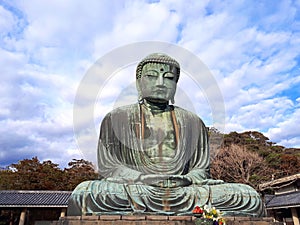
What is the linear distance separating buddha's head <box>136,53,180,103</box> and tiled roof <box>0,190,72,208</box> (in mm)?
11242

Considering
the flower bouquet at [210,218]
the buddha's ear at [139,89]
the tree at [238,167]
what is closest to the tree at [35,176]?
the tree at [238,167]

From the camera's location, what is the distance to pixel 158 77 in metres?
6.71

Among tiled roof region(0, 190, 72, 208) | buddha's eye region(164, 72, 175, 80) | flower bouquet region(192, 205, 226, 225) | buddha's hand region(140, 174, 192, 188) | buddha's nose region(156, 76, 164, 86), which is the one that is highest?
buddha's eye region(164, 72, 175, 80)

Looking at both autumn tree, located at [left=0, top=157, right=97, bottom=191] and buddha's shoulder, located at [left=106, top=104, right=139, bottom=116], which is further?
autumn tree, located at [left=0, top=157, right=97, bottom=191]

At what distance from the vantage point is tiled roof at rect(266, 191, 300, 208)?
1427 cm

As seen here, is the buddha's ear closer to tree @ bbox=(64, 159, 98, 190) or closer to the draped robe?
the draped robe

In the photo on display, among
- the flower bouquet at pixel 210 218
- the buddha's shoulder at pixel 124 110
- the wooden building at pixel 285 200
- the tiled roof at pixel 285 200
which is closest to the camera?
the flower bouquet at pixel 210 218

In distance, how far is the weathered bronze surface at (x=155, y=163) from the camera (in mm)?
4672

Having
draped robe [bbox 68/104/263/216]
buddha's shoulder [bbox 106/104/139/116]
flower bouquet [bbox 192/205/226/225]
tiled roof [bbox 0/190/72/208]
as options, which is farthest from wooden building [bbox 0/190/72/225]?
flower bouquet [bbox 192/205/226/225]

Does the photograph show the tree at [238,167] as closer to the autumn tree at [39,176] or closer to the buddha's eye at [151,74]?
the autumn tree at [39,176]

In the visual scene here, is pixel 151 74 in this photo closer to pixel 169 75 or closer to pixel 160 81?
pixel 160 81

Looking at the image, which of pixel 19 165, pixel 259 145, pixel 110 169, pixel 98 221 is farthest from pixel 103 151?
pixel 259 145

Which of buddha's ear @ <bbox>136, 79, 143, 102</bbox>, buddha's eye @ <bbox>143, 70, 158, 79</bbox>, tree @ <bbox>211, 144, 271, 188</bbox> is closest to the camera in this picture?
buddha's eye @ <bbox>143, 70, 158, 79</bbox>

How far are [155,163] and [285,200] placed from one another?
12.8 metres
